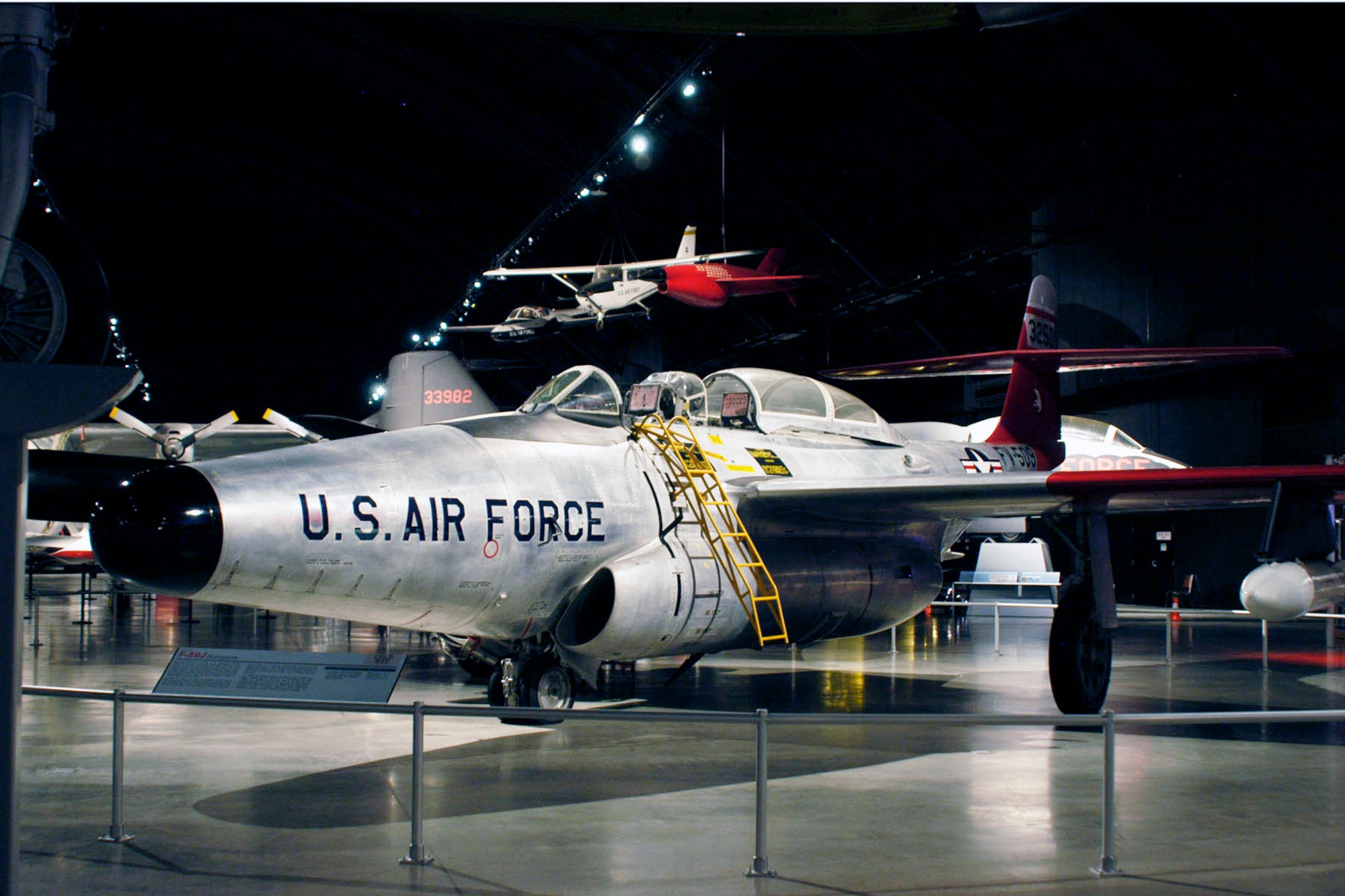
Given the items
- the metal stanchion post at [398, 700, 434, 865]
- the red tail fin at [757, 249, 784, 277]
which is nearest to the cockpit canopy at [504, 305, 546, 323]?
the red tail fin at [757, 249, 784, 277]

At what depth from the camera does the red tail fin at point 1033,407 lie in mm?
14633

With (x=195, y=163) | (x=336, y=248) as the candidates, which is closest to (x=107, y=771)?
(x=195, y=163)

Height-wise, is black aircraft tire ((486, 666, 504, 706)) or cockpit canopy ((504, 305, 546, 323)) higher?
cockpit canopy ((504, 305, 546, 323))

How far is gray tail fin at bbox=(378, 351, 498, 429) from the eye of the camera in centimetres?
2223

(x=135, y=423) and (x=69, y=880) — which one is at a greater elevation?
(x=135, y=423)

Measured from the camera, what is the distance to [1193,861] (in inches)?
204

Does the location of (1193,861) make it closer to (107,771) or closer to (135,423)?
(107,771)

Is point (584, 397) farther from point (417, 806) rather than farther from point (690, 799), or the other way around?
A: point (417, 806)

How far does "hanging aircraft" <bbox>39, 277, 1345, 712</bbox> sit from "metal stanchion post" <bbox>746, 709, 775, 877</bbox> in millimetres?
3133

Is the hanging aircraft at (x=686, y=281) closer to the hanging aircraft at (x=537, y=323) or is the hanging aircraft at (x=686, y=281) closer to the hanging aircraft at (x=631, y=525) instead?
the hanging aircraft at (x=537, y=323)

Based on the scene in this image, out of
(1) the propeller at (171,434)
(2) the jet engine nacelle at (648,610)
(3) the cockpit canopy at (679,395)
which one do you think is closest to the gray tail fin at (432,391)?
(1) the propeller at (171,434)

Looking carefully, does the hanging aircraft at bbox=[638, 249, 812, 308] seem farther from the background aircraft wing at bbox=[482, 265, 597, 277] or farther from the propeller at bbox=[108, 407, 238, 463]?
the propeller at bbox=[108, 407, 238, 463]

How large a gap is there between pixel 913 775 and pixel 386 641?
1163 cm

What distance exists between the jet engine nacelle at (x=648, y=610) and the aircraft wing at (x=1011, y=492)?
980mm
